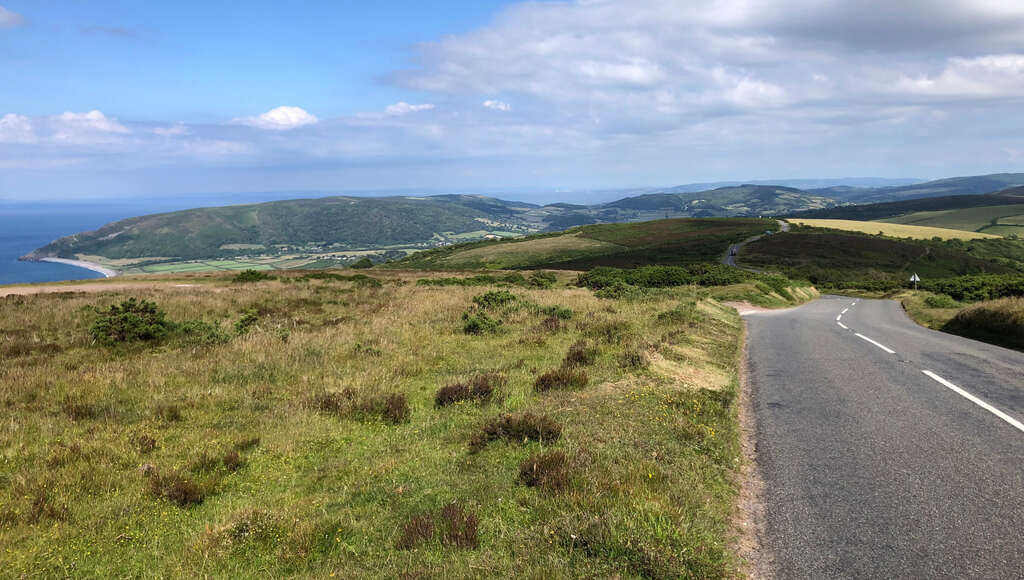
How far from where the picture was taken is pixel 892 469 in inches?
262

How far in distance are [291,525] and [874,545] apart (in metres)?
6.24

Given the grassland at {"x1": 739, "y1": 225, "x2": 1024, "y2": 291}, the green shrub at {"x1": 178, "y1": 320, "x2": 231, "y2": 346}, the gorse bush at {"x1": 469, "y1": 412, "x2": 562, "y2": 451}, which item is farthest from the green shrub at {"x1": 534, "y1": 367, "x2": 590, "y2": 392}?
the grassland at {"x1": 739, "y1": 225, "x2": 1024, "y2": 291}

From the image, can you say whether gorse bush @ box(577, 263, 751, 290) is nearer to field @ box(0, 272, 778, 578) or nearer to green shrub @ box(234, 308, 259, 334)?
green shrub @ box(234, 308, 259, 334)

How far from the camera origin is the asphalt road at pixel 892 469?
15.7 ft

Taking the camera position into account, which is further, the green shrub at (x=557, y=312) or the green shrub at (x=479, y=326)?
the green shrub at (x=557, y=312)

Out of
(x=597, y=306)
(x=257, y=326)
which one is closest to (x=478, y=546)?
(x=257, y=326)

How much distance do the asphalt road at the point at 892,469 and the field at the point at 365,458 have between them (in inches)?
32.8

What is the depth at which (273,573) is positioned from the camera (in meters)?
4.72

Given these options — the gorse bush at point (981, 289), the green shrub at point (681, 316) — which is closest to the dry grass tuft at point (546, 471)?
the green shrub at point (681, 316)

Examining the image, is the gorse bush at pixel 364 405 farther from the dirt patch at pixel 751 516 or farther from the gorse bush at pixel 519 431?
the dirt patch at pixel 751 516

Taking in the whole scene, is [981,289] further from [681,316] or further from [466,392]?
[466,392]

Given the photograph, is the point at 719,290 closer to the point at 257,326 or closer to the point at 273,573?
the point at 257,326

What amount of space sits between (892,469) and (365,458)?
24.8 ft

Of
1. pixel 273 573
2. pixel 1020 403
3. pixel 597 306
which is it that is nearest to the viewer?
pixel 273 573
